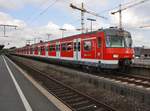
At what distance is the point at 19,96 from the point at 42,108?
2941 mm

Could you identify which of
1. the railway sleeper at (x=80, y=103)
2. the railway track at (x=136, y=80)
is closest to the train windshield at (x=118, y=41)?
the railway track at (x=136, y=80)

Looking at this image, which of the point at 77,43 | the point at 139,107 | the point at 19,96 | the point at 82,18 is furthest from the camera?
the point at 82,18

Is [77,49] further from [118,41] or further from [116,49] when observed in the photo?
[116,49]

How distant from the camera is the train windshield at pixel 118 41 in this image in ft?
69.3

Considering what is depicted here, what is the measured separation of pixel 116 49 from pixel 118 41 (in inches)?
30.8

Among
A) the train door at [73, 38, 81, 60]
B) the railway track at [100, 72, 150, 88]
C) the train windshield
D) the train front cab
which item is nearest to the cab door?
the train front cab

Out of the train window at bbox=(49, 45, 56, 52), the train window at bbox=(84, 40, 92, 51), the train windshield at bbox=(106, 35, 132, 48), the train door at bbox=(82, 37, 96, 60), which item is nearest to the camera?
the train windshield at bbox=(106, 35, 132, 48)

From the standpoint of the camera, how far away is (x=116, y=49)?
21.3m

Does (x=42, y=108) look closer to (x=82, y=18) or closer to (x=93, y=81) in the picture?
(x=93, y=81)

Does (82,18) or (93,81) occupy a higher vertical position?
(82,18)

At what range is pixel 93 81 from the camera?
15.2m

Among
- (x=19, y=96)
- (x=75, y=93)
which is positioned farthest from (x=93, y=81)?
(x=19, y=96)

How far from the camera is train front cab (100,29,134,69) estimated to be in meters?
20.9

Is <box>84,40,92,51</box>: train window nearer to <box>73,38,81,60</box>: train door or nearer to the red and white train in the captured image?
the red and white train
